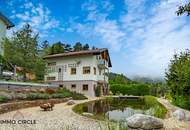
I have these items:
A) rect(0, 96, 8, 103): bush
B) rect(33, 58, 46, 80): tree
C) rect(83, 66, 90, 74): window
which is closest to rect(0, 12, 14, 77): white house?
rect(33, 58, 46, 80): tree

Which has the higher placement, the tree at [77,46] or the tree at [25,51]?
the tree at [77,46]

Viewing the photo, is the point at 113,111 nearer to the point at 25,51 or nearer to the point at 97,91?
the point at 25,51

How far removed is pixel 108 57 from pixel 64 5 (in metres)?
28.2

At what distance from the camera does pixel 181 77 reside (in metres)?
14.9

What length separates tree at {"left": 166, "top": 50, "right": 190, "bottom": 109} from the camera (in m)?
14.1

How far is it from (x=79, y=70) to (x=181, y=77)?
22.4 metres

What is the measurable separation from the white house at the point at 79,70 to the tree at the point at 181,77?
17580mm

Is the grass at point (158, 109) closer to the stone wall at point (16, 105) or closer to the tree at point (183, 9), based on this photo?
the stone wall at point (16, 105)

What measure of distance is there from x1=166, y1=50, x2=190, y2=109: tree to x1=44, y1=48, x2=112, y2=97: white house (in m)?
17.6

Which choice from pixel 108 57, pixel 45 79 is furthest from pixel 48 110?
pixel 108 57

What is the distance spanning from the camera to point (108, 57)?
4378cm

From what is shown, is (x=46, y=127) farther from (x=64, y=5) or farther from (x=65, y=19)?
(x=65, y=19)

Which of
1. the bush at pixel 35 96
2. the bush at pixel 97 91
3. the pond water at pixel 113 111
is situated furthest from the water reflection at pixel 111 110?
the bush at pixel 97 91

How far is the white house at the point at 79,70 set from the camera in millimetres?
35281
